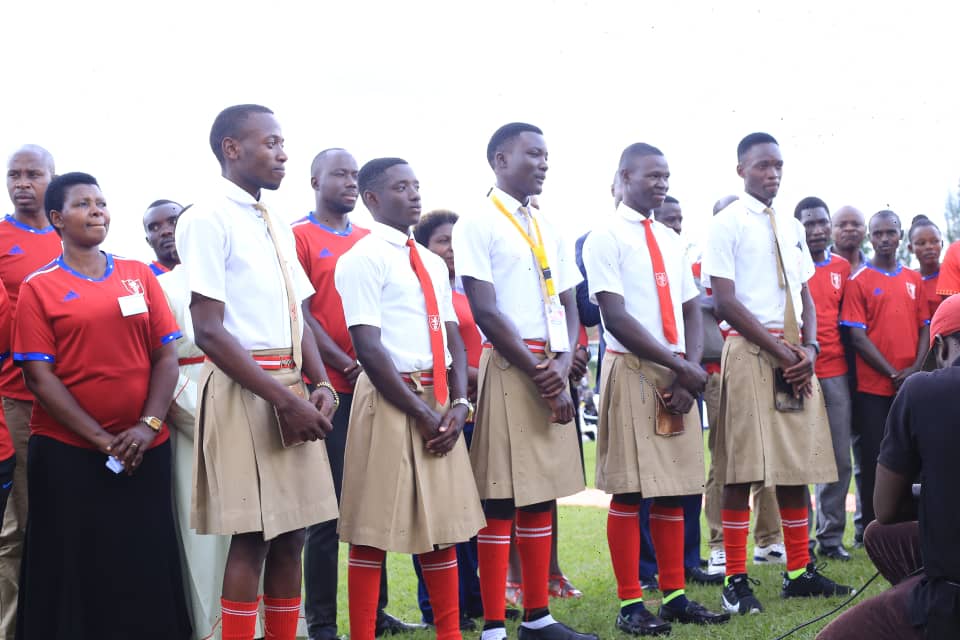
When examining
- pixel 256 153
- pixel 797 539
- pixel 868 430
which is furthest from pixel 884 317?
pixel 256 153

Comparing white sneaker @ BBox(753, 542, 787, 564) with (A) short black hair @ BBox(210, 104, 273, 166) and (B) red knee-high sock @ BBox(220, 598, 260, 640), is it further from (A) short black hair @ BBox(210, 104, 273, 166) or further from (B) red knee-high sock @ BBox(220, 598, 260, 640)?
(A) short black hair @ BBox(210, 104, 273, 166)

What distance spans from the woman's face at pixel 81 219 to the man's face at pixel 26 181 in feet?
3.67

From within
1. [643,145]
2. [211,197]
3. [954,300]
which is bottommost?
[954,300]

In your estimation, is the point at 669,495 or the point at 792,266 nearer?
the point at 669,495

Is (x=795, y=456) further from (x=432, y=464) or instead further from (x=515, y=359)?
(x=432, y=464)

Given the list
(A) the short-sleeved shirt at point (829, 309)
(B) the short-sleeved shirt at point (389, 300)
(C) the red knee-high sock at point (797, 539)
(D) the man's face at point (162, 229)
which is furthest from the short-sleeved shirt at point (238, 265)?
(A) the short-sleeved shirt at point (829, 309)

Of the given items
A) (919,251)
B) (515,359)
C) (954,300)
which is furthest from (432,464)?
(919,251)

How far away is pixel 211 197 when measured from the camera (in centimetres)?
448

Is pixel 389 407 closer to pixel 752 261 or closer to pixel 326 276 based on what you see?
pixel 326 276

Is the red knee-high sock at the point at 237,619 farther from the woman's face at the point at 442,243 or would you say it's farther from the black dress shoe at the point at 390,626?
the woman's face at the point at 442,243

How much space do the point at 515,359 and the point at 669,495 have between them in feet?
4.01

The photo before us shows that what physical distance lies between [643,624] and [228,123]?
3.37m

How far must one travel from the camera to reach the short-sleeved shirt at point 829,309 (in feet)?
25.2

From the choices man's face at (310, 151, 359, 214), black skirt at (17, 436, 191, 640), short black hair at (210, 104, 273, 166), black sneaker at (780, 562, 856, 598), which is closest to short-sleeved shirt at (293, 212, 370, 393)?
man's face at (310, 151, 359, 214)
